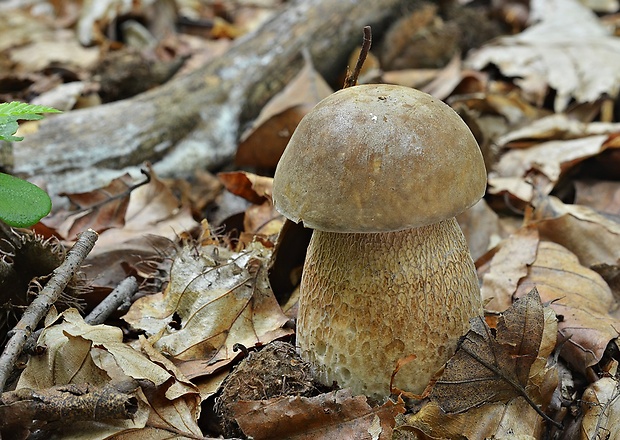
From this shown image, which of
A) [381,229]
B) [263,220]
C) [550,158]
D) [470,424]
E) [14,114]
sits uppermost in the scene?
[14,114]

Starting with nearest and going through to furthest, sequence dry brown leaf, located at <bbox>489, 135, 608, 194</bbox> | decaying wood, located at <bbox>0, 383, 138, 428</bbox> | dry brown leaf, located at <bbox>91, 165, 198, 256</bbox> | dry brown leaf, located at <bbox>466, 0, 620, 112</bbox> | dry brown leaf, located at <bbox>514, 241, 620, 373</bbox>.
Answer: decaying wood, located at <bbox>0, 383, 138, 428</bbox>, dry brown leaf, located at <bbox>514, 241, 620, 373</bbox>, dry brown leaf, located at <bbox>91, 165, 198, 256</bbox>, dry brown leaf, located at <bbox>489, 135, 608, 194</bbox>, dry brown leaf, located at <bbox>466, 0, 620, 112</bbox>

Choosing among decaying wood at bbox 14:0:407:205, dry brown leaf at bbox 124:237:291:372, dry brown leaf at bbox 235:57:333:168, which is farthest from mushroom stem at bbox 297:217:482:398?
decaying wood at bbox 14:0:407:205

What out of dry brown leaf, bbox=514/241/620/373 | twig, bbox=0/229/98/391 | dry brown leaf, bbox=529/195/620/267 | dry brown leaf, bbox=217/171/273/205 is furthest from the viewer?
dry brown leaf, bbox=217/171/273/205

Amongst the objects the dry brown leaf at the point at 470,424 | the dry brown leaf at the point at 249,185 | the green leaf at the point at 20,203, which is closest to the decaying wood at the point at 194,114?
the dry brown leaf at the point at 249,185

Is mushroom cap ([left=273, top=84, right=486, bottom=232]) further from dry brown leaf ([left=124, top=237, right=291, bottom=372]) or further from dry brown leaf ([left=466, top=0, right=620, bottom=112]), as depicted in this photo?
dry brown leaf ([left=466, top=0, right=620, bottom=112])

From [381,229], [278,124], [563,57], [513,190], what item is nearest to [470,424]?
[381,229]

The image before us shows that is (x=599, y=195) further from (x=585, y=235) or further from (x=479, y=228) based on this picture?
(x=479, y=228)

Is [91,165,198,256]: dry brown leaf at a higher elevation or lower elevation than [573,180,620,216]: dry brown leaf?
higher

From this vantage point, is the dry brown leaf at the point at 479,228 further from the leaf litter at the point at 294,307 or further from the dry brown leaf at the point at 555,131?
the dry brown leaf at the point at 555,131

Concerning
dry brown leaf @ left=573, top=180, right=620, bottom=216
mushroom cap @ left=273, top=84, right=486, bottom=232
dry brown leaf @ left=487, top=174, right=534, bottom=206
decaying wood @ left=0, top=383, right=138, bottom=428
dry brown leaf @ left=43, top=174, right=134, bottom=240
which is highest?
mushroom cap @ left=273, top=84, right=486, bottom=232
